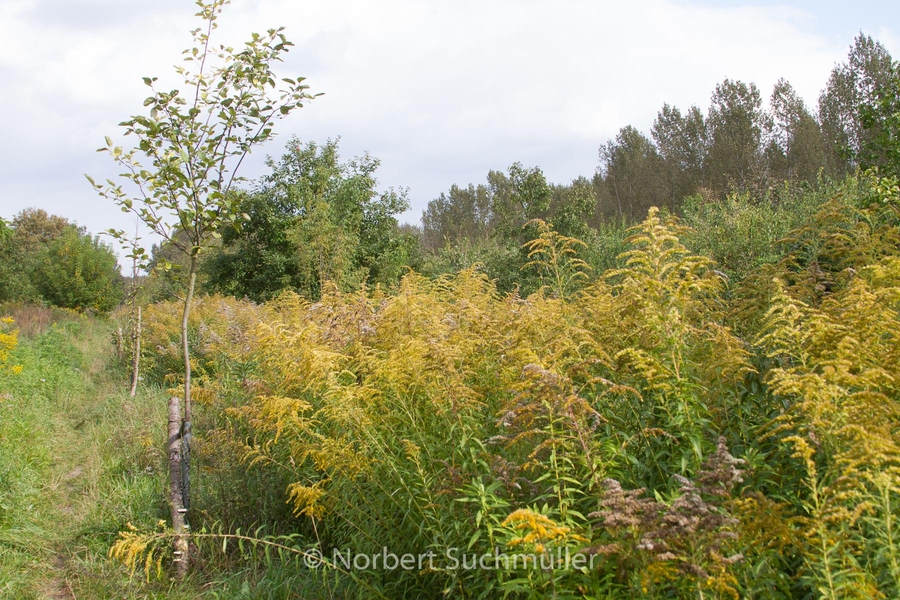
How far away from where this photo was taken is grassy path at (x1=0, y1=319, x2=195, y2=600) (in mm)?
4238

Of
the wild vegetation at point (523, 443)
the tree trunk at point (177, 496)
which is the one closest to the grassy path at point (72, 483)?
the wild vegetation at point (523, 443)

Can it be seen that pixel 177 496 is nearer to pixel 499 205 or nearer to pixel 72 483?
pixel 72 483

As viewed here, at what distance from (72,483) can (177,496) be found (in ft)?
7.57

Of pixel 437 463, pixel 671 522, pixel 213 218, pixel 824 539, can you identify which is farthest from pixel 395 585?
pixel 213 218

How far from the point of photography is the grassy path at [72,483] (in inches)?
167

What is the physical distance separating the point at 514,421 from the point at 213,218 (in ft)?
10.7

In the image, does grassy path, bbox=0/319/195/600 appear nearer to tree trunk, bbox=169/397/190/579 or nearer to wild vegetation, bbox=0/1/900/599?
wild vegetation, bbox=0/1/900/599

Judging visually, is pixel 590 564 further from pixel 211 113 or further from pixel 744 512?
pixel 211 113

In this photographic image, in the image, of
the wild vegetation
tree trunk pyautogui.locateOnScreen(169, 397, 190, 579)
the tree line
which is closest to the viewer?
the wild vegetation

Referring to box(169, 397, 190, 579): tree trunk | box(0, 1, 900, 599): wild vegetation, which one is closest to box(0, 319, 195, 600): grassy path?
box(0, 1, 900, 599): wild vegetation

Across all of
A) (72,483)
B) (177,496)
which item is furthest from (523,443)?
(72,483)

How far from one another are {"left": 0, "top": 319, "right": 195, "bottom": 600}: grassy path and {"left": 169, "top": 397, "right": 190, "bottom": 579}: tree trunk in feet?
0.57

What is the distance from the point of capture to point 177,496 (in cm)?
444

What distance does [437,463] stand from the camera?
3.30 meters
